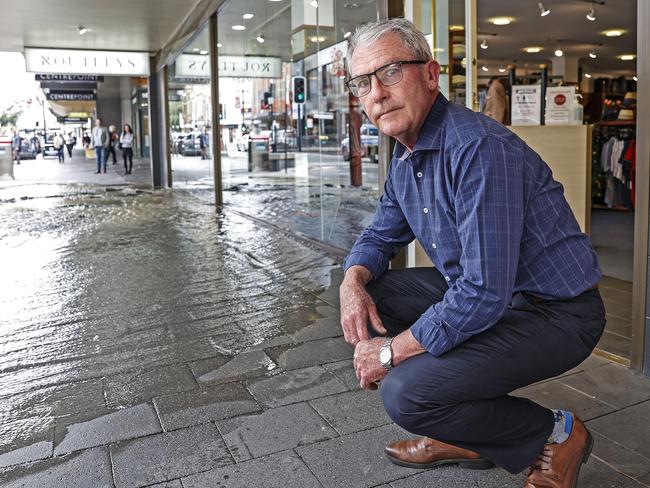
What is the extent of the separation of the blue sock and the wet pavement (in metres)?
0.27

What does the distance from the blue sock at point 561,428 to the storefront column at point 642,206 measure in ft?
3.83

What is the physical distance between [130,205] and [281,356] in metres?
8.29

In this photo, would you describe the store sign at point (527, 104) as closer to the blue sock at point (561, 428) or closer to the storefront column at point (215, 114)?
the blue sock at point (561, 428)

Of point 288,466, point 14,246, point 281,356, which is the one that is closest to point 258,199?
point 14,246

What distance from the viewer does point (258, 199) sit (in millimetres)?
8742

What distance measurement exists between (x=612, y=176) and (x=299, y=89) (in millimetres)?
5104

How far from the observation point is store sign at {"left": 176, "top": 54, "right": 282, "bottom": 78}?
7.70m

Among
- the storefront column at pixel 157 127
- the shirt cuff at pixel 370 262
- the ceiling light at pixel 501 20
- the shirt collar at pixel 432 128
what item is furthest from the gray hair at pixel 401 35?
the storefront column at pixel 157 127

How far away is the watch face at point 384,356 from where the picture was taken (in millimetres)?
1776

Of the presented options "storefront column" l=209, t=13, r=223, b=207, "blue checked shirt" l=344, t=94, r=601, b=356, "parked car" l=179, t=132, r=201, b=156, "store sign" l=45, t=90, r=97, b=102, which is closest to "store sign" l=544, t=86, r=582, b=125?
"blue checked shirt" l=344, t=94, r=601, b=356

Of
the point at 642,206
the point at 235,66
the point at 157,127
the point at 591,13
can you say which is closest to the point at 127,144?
the point at 157,127

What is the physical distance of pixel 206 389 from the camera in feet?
9.70

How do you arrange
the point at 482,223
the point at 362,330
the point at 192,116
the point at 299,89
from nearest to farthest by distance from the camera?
the point at 482,223, the point at 362,330, the point at 299,89, the point at 192,116

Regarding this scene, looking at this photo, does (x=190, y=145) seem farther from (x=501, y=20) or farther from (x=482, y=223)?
(x=482, y=223)
